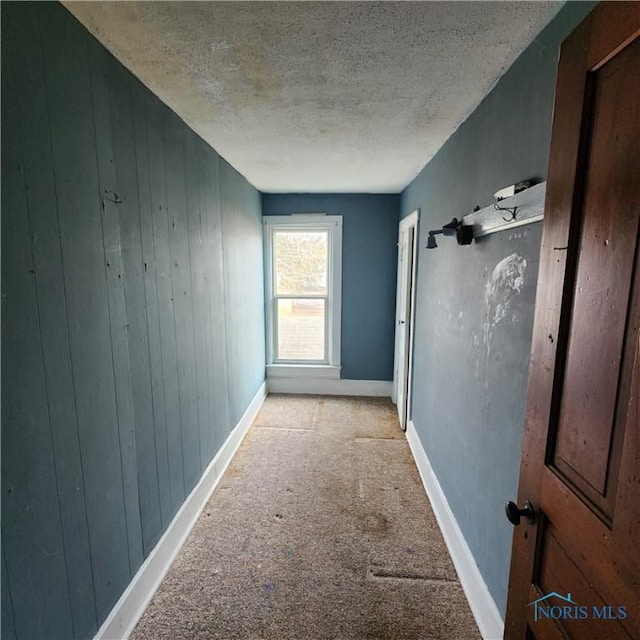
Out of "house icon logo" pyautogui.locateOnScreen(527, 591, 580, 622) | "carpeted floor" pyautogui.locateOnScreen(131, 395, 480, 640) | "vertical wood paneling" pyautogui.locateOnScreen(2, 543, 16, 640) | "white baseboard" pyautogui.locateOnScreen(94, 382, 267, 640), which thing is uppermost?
"house icon logo" pyautogui.locateOnScreen(527, 591, 580, 622)

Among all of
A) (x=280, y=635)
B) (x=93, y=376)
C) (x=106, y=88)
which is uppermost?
(x=106, y=88)

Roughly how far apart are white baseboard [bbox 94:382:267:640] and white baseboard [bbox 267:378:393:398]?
4.89 feet

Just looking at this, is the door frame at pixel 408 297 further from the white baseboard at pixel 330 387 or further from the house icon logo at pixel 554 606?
the house icon logo at pixel 554 606

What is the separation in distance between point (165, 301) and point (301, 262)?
8.34 feet

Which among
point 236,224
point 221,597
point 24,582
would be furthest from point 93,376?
point 236,224

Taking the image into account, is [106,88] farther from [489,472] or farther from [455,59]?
[489,472]

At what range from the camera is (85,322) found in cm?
121

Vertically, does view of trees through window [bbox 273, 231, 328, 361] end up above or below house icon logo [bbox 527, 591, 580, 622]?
above

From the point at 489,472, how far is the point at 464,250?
111 centimetres

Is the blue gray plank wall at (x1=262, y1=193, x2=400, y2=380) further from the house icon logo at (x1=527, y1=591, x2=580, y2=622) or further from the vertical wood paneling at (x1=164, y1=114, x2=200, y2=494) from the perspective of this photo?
the house icon logo at (x1=527, y1=591, x2=580, y2=622)

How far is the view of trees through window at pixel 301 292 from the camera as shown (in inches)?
163

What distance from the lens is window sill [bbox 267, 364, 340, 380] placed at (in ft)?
14.0

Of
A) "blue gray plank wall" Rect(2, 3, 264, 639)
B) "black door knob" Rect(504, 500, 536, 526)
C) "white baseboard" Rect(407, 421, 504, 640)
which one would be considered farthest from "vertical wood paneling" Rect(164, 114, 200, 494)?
"black door knob" Rect(504, 500, 536, 526)

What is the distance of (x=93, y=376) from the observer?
1.26 meters
